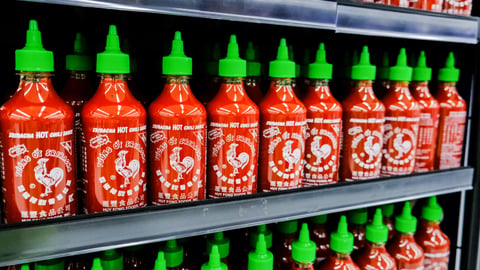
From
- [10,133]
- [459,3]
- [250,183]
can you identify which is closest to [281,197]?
[250,183]

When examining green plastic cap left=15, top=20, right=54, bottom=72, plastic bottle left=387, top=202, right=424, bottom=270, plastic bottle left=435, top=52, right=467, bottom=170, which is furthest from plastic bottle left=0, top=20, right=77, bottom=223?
plastic bottle left=435, top=52, right=467, bottom=170

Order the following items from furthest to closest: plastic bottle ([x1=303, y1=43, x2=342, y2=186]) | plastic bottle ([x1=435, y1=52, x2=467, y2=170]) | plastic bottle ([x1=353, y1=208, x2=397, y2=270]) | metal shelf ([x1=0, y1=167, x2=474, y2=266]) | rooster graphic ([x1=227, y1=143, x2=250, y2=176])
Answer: plastic bottle ([x1=435, y1=52, x2=467, y2=170]), plastic bottle ([x1=353, y1=208, x2=397, y2=270]), plastic bottle ([x1=303, y1=43, x2=342, y2=186]), rooster graphic ([x1=227, y1=143, x2=250, y2=176]), metal shelf ([x1=0, y1=167, x2=474, y2=266])

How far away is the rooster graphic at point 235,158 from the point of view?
2.82 ft

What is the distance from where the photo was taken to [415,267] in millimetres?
1149

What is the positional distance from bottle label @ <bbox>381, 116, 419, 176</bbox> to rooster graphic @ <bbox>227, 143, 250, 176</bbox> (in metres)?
0.46

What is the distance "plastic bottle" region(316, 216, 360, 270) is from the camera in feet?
3.36

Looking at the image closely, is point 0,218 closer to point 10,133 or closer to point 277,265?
point 10,133

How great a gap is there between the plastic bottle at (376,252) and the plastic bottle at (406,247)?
69mm

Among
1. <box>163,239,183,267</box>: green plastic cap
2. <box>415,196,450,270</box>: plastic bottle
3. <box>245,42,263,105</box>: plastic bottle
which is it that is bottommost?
<box>415,196,450,270</box>: plastic bottle

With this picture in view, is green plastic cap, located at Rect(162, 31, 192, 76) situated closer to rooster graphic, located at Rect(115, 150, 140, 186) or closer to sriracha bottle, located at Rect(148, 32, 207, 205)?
sriracha bottle, located at Rect(148, 32, 207, 205)

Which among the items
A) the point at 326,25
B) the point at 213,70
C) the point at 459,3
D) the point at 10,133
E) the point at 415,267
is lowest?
the point at 415,267

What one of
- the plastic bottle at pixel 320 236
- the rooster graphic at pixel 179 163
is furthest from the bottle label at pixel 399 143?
the rooster graphic at pixel 179 163

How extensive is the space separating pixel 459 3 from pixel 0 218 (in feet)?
4.25

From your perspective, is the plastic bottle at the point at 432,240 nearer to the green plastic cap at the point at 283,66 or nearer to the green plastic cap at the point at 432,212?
the green plastic cap at the point at 432,212
